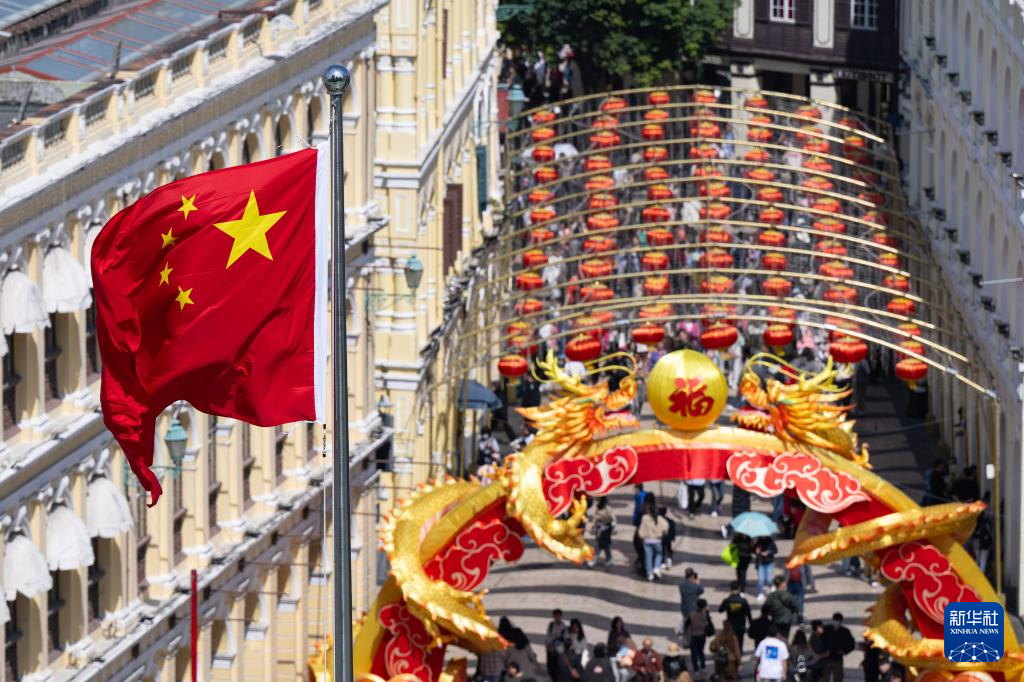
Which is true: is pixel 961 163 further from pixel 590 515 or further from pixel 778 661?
pixel 778 661

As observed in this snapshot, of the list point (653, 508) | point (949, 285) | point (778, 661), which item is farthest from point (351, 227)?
point (949, 285)

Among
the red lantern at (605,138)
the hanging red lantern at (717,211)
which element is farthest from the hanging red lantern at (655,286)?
the red lantern at (605,138)

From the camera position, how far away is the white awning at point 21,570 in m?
43.0

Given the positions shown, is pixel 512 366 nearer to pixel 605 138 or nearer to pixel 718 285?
pixel 718 285

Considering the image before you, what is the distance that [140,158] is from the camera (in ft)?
155

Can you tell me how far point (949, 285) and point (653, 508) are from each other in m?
12.8

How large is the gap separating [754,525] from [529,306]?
618cm

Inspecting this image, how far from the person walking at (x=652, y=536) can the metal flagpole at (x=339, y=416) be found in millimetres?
32243

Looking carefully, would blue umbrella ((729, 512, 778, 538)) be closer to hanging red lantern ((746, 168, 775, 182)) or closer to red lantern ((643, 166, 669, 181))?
hanging red lantern ((746, 168, 775, 182))

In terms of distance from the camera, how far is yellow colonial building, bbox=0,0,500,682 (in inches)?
1731

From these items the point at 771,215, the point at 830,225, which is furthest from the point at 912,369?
the point at 830,225

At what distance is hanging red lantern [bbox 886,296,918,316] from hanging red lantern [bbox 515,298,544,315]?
20.9ft

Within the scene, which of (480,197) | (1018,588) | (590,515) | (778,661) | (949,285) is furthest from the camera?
(480,197)

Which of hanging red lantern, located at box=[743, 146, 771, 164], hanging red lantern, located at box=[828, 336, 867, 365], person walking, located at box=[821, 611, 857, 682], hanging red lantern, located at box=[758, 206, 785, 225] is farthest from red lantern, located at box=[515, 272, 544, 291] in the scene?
hanging red lantern, located at box=[743, 146, 771, 164]
